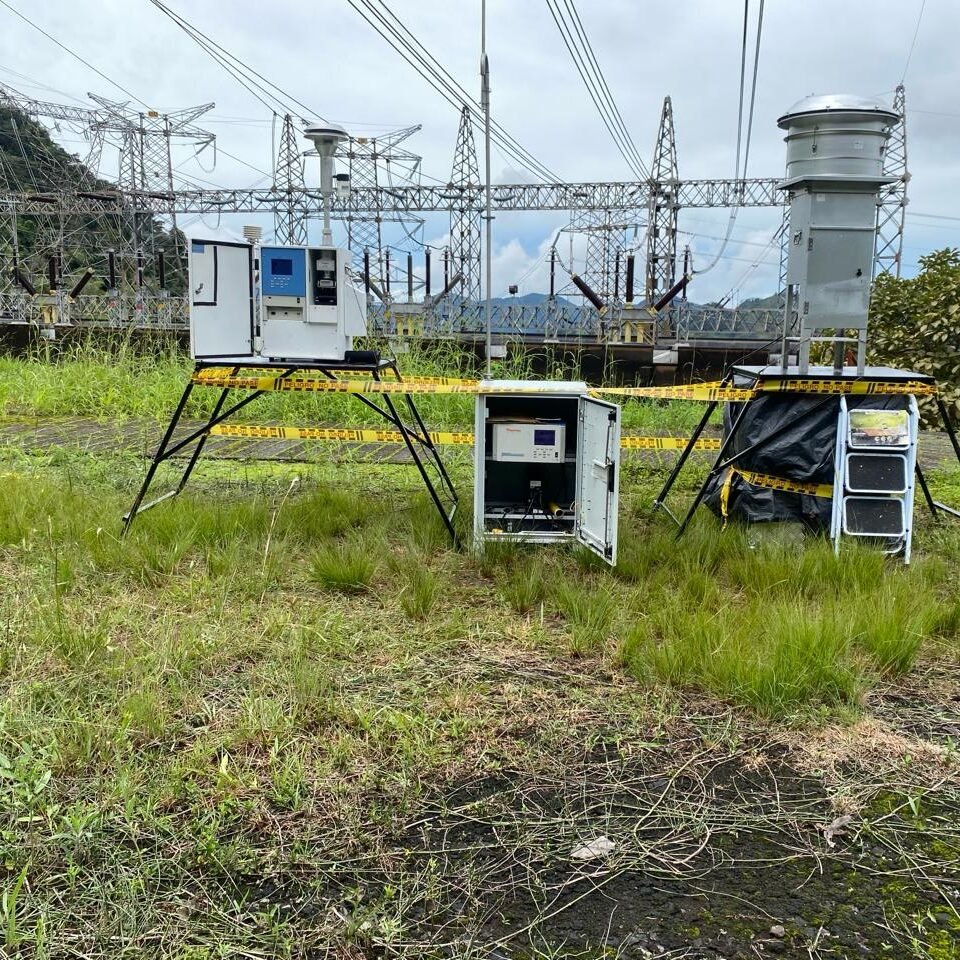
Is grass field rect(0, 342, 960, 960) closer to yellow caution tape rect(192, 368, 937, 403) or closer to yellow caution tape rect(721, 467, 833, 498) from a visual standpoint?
yellow caution tape rect(721, 467, 833, 498)

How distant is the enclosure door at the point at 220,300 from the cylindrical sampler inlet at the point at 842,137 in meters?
3.45

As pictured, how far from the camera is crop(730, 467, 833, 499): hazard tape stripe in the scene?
4916 mm

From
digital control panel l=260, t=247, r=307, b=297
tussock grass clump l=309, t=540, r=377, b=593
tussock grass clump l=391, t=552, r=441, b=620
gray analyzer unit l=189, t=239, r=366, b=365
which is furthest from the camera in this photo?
digital control panel l=260, t=247, r=307, b=297

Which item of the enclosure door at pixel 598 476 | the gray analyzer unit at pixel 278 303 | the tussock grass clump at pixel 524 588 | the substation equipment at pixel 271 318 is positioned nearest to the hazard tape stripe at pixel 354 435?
the substation equipment at pixel 271 318

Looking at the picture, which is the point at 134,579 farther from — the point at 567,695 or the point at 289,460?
the point at 289,460

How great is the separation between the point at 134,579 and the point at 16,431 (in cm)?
599

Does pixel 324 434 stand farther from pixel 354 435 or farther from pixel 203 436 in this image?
pixel 203 436

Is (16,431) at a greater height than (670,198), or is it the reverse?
(670,198)

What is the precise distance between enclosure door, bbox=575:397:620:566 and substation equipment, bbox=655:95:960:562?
641 mm

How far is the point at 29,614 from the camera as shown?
12.2ft

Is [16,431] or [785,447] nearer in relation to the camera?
[785,447]

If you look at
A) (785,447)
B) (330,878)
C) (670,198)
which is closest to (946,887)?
(330,878)

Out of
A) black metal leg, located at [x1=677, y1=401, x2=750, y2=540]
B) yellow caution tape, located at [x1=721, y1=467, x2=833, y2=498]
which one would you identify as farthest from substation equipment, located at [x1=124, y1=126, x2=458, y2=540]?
yellow caution tape, located at [x1=721, y1=467, x2=833, y2=498]

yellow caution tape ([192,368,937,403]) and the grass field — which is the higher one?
yellow caution tape ([192,368,937,403])
